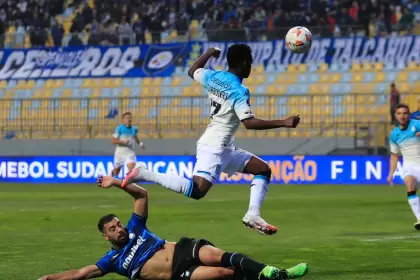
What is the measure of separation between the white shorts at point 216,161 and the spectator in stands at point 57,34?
A: 28.6 metres

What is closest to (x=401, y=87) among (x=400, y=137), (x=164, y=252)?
(x=400, y=137)

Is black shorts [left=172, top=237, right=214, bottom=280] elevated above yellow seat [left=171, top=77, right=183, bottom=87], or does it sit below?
above

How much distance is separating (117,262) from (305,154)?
23534 millimetres

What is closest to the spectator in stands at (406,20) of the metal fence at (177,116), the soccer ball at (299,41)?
the metal fence at (177,116)

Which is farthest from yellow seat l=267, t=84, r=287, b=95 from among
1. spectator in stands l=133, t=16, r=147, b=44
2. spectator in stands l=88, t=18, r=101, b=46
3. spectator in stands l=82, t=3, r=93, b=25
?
spectator in stands l=82, t=3, r=93, b=25

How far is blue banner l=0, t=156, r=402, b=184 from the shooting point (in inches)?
1209

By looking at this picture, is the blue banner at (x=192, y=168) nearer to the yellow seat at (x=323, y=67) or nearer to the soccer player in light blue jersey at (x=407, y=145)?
the yellow seat at (x=323, y=67)

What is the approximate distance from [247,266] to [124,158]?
2245 centimetres

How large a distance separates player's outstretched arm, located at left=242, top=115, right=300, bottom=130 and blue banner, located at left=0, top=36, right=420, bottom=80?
2350cm

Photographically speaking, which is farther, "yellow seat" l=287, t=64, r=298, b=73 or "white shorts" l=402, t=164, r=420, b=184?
"yellow seat" l=287, t=64, r=298, b=73

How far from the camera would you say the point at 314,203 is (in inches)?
882

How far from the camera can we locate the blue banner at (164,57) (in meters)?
33.5

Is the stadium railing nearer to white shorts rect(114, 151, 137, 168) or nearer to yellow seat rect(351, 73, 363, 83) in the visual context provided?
yellow seat rect(351, 73, 363, 83)

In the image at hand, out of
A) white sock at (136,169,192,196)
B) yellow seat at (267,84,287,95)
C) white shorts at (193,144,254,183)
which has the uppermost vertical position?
white shorts at (193,144,254,183)
